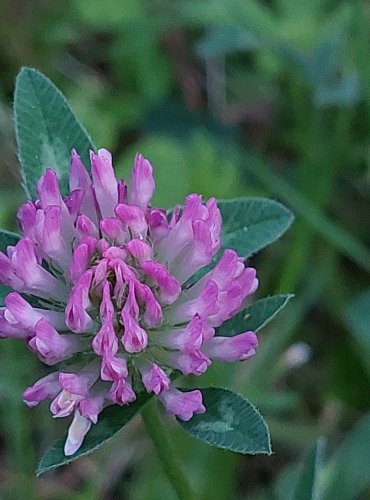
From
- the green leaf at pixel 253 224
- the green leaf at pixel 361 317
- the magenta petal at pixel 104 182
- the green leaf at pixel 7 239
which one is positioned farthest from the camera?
the green leaf at pixel 361 317

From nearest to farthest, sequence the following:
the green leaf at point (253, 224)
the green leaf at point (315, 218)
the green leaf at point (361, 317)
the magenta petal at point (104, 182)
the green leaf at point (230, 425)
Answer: the green leaf at point (230, 425), the magenta petal at point (104, 182), the green leaf at point (253, 224), the green leaf at point (361, 317), the green leaf at point (315, 218)

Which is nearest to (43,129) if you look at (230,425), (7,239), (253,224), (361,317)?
(7,239)

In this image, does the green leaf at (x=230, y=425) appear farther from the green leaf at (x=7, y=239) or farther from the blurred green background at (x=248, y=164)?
the blurred green background at (x=248, y=164)

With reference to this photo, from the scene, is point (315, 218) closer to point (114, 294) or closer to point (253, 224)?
point (253, 224)

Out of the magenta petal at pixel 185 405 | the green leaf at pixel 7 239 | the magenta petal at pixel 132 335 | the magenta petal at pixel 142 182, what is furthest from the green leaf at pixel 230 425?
the green leaf at pixel 7 239

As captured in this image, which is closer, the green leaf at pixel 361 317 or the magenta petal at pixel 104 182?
the magenta petal at pixel 104 182

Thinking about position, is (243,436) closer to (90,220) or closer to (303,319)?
(90,220)

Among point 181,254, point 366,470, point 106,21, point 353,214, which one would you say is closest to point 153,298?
point 181,254

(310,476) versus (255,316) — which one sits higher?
(255,316)
